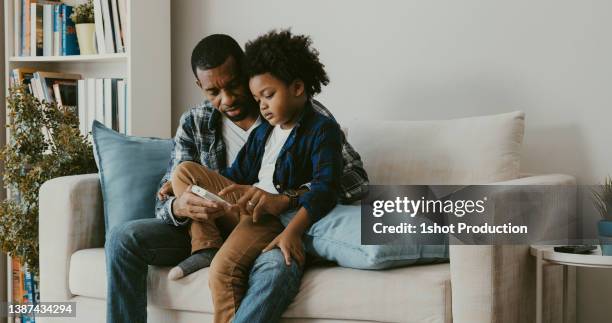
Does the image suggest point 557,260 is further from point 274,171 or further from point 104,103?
point 104,103

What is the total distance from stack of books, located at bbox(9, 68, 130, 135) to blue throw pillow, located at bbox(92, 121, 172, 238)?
0.59 m

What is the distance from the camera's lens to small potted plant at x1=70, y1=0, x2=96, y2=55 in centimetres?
305

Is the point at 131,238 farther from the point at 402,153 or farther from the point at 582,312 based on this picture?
the point at 582,312

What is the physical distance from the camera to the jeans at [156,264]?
1756mm

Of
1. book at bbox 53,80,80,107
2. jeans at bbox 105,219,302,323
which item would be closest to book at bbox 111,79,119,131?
book at bbox 53,80,80,107

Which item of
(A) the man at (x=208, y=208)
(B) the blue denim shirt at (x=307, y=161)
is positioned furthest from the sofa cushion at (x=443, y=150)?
(B) the blue denim shirt at (x=307, y=161)

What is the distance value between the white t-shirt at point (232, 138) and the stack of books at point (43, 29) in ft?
3.82

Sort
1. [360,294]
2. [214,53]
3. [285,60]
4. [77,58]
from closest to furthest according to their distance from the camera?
[360,294] → [285,60] → [214,53] → [77,58]

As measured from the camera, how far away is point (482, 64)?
8.08 ft

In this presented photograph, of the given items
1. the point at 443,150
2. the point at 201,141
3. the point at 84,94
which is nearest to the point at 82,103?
the point at 84,94

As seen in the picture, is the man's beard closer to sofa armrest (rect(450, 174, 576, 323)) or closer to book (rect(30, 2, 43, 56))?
sofa armrest (rect(450, 174, 576, 323))

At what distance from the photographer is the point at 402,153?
90.0 inches

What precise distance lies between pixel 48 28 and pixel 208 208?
1591mm

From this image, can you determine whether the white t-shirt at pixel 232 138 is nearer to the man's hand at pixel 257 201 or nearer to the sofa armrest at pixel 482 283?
the man's hand at pixel 257 201
